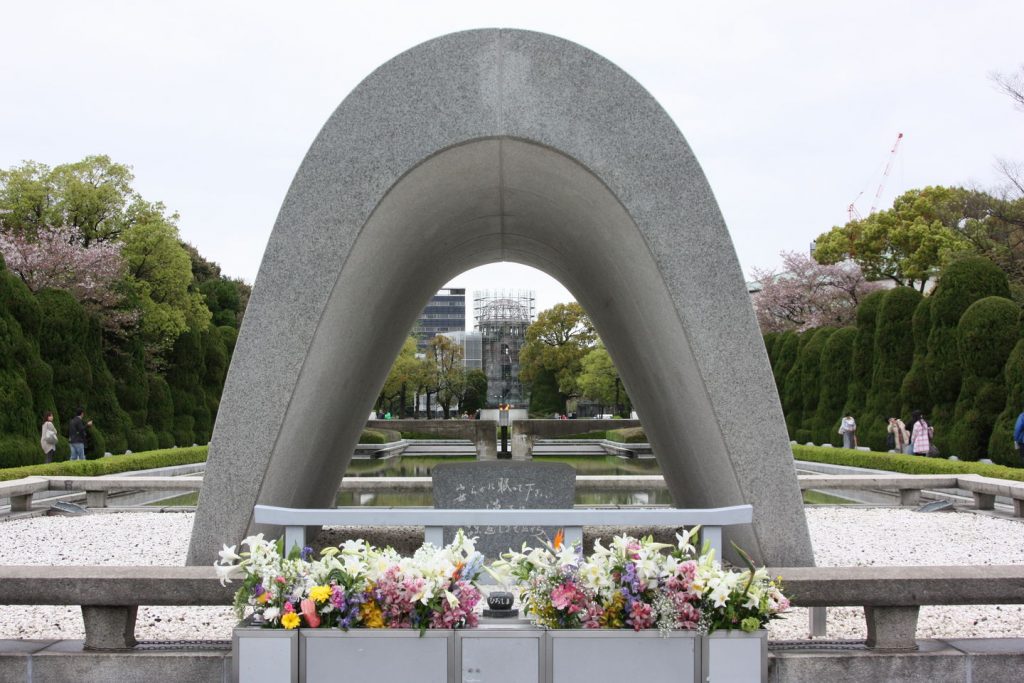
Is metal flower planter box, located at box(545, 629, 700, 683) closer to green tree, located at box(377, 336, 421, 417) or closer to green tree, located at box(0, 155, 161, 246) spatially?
green tree, located at box(0, 155, 161, 246)

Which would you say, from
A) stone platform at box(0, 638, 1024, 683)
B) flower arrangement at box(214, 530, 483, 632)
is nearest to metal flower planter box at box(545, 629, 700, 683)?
flower arrangement at box(214, 530, 483, 632)

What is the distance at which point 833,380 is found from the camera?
87.5ft

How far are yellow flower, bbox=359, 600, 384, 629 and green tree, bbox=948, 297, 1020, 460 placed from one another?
677 inches

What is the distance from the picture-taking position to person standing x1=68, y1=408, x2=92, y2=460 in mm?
19250

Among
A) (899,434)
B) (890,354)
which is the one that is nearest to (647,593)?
(899,434)

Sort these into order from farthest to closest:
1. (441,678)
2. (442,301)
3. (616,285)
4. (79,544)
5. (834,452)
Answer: (442,301) < (834,452) < (79,544) < (616,285) < (441,678)

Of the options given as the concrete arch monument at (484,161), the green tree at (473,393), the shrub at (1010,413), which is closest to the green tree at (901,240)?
the shrub at (1010,413)

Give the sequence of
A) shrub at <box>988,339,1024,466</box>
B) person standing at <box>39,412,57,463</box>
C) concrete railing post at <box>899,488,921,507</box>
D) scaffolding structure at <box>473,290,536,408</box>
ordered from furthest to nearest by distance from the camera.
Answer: scaffolding structure at <box>473,290,536,408</box>, person standing at <box>39,412,57,463</box>, shrub at <box>988,339,1024,466</box>, concrete railing post at <box>899,488,921,507</box>

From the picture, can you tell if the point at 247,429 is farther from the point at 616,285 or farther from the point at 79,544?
the point at 79,544

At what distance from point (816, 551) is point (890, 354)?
53.3 feet

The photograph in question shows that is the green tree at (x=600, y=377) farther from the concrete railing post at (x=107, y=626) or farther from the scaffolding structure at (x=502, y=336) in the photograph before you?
the concrete railing post at (x=107, y=626)

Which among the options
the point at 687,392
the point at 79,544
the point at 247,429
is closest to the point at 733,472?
the point at 687,392

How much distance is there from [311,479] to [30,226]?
83.4 feet

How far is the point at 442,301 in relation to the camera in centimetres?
14412
